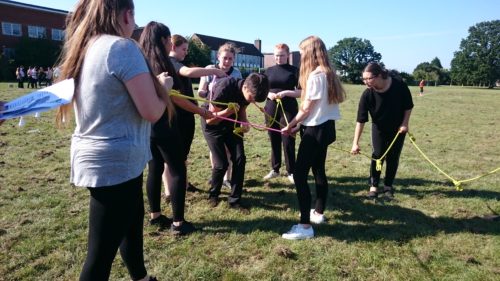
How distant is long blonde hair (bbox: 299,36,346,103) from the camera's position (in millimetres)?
3852

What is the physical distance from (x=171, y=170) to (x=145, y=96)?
1.89 metres

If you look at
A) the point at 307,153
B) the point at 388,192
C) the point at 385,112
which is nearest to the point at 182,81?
the point at 307,153

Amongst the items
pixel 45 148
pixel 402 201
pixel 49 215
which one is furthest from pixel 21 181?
pixel 402 201

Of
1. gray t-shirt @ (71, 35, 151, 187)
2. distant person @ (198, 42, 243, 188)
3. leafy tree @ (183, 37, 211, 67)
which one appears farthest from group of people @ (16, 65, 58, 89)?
gray t-shirt @ (71, 35, 151, 187)

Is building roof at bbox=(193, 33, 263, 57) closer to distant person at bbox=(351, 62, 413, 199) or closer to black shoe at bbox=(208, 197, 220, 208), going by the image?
distant person at bbox=(351, 62, 413, 199)

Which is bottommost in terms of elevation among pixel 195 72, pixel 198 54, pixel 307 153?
pixel 307 153

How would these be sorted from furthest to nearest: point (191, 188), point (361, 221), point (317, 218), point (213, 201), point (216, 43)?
point (216, 43) < point (191, 188) < point (213, 201) < point (361, 221) < point (317, 218)

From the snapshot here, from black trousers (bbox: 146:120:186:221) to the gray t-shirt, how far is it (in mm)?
1482

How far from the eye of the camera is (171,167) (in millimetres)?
3754

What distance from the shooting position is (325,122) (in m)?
3.94

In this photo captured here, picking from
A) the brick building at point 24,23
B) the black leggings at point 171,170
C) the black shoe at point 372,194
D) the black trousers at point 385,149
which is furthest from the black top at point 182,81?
the brick building at point 24,23

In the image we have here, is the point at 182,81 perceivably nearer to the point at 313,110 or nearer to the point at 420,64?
the point at 313,110

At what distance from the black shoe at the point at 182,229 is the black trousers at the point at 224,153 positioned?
863mm

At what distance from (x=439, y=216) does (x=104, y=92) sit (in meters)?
4.32
